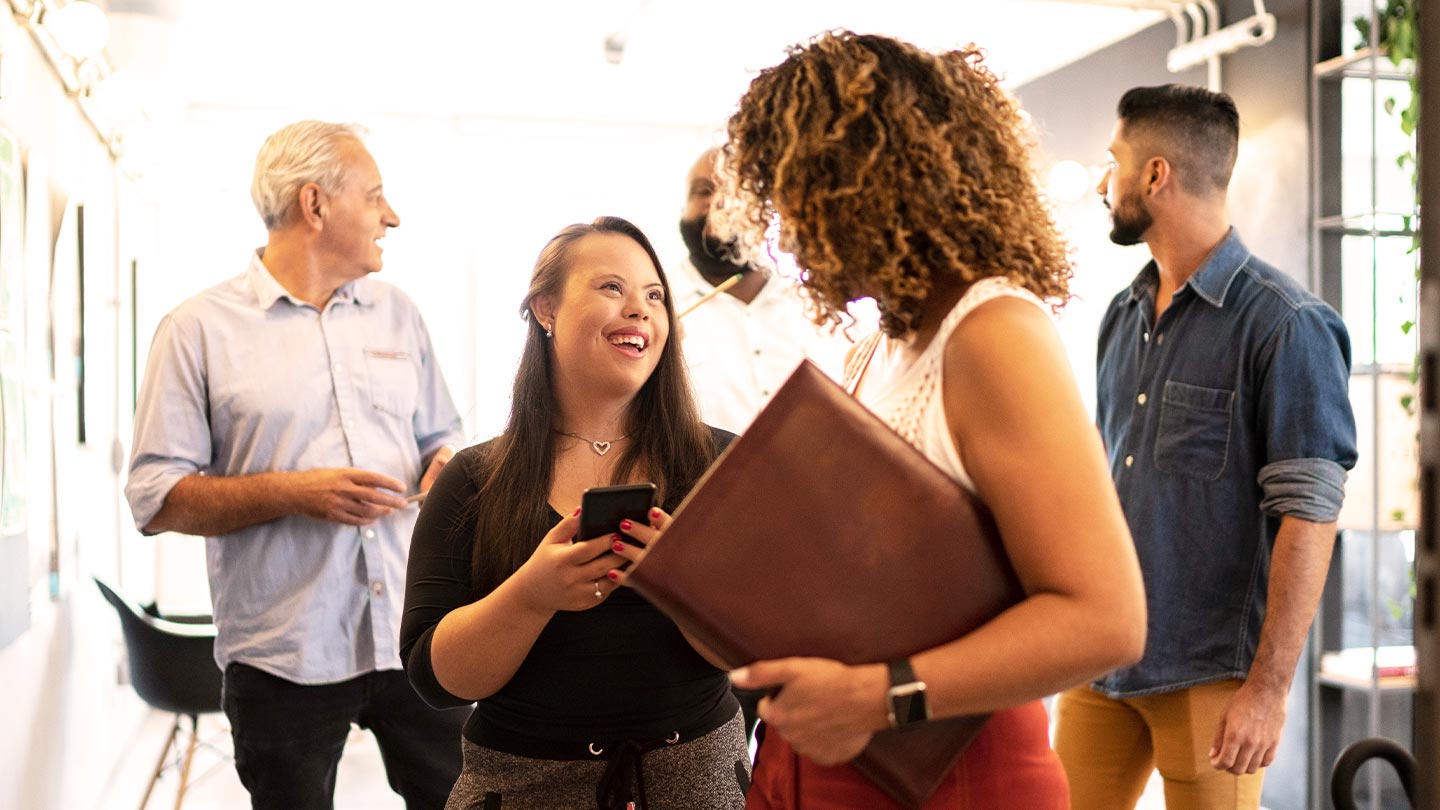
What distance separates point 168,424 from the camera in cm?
236

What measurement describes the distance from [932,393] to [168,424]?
180cm

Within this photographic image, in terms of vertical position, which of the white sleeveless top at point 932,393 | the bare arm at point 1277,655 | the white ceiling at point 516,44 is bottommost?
the bare arm at point 1277,655

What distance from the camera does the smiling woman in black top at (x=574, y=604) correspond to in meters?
1.51

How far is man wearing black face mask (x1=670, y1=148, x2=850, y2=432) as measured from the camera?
2859 millimetres

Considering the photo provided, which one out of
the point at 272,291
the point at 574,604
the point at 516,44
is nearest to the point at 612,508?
the point at 574,604

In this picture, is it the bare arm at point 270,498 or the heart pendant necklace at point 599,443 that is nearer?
the heart pendant necklace at point 599,443

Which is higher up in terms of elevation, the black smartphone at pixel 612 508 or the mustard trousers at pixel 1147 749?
the black smartphone at pixel 612 508

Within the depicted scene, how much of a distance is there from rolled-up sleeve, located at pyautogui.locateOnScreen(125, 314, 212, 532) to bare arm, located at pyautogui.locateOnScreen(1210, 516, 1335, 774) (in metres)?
1.97

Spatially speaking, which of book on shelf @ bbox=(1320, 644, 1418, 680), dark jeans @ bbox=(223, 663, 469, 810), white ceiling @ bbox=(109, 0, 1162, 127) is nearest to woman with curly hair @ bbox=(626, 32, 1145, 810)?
dark jeans @ bbox=(223, 663, 469, 810)

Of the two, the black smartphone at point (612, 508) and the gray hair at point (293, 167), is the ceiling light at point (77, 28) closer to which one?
the gray hair at point (293, 167)

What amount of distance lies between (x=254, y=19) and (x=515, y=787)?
5.10 metres

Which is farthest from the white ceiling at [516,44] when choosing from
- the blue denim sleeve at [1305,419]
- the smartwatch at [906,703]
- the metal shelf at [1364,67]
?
the smartwatch at [906,703]

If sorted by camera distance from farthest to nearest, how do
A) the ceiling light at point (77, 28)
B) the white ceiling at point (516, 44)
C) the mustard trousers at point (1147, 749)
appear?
1. the white ceiling at point (516, 44)
2. the ceiling light at point (77, 28)
3. the mustard trousers at point (1147, 749)

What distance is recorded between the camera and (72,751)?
3.55 m
